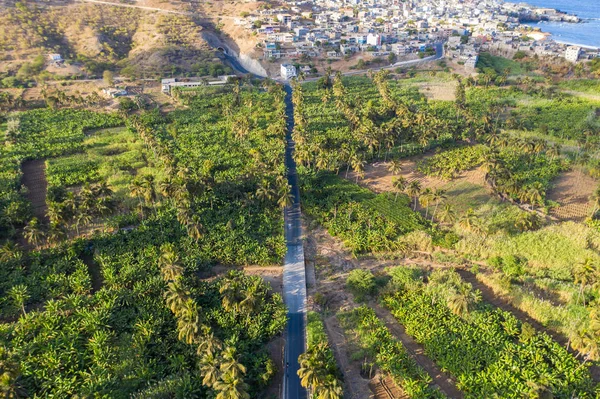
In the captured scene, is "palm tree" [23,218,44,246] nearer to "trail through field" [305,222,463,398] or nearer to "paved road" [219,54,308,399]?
"paved road" [219,54,308,399]

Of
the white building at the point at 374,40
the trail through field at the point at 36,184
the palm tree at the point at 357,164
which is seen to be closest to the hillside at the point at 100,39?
the trail through field at the point at 36,184

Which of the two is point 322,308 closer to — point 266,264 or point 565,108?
point 266,264

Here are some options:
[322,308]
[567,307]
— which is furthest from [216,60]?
[567,307]

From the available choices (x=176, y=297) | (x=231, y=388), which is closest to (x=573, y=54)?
(x=176, y=297)

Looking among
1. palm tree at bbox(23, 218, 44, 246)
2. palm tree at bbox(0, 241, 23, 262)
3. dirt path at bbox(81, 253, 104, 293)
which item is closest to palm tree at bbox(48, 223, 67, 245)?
palm tree at bbox(23, 218, 44, 246)

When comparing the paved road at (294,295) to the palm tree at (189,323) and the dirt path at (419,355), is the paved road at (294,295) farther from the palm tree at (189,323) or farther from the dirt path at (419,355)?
the palm tree at (189,323)

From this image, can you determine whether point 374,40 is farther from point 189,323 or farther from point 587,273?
point 189,323
